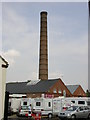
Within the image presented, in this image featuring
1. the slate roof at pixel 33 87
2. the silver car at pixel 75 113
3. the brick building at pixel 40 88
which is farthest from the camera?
the slate roof at pixel 33 87

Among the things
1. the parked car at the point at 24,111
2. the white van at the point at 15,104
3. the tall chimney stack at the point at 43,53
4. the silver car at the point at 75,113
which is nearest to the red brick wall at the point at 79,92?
the tall chimney stack at the point at 43,53

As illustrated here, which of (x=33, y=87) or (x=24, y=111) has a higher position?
(x=33, y=87)

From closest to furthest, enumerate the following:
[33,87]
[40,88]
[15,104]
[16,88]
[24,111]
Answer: [24,111]
[15,104]
[40,88]
[33,87]
[16,88]

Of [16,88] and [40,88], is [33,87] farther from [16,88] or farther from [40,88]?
[16,88]

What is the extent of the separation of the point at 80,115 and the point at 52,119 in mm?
3225

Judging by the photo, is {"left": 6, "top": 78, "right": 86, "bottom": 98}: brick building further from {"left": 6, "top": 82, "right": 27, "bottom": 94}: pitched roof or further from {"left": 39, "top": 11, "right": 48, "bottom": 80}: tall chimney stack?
{"left": 39, "top": 11, "right": 48, "bottom": 80}: tall chimney stack

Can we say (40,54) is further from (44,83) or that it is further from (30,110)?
(30,110)

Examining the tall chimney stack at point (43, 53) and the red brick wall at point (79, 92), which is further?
the red brick wall at point (79, 92)

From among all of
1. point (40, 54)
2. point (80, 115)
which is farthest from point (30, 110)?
point (40, 54)

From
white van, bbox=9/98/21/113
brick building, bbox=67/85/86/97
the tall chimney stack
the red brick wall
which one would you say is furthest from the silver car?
the red brick wall

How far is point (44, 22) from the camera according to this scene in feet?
183

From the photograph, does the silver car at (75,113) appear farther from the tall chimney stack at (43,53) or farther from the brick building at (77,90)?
the brick building at (77,90)

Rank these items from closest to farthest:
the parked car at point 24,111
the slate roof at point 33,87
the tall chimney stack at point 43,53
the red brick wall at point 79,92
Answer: the parked car at point 24,111 < the slate roof at point 33,87 < the tall chimney stack at point 43,53 < the red brick wall at point 79,92

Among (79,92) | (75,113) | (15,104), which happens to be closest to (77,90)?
(79,92)
